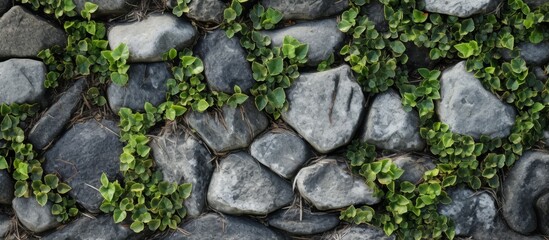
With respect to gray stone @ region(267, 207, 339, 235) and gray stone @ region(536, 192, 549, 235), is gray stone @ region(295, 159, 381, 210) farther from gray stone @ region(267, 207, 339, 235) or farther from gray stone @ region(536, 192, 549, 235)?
gray stone @ region(536, 192, 549, 235)

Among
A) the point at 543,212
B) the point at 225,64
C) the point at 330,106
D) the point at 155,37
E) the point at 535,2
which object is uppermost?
the point at 535,2

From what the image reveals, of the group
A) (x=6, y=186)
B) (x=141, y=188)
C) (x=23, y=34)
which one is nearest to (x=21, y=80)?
(x=23, y=34)

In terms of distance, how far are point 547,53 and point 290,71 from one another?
44.9 inches

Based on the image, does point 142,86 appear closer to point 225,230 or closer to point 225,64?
point 225,64

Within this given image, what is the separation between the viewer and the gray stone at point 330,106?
281 cm

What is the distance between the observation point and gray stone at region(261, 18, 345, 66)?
9.27 ft

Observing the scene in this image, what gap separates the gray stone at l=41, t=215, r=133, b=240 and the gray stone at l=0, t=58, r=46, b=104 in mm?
602

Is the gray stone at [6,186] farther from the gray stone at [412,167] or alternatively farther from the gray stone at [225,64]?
the gray stone at [412,167]

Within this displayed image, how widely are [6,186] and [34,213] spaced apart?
0.18 metres

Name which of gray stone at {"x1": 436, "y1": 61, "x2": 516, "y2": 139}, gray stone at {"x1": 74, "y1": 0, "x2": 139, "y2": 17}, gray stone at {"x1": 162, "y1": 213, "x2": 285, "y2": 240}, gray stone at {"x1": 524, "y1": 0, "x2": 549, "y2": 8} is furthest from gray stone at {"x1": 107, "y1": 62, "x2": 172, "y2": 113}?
gray stone at {"x1": 524, "y1": 0, "x2": 549, "y2": 8}

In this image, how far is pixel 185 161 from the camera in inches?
113

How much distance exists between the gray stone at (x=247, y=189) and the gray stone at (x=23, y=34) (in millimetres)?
988

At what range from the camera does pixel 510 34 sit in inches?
109

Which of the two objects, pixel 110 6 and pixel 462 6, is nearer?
pixel 462 6
